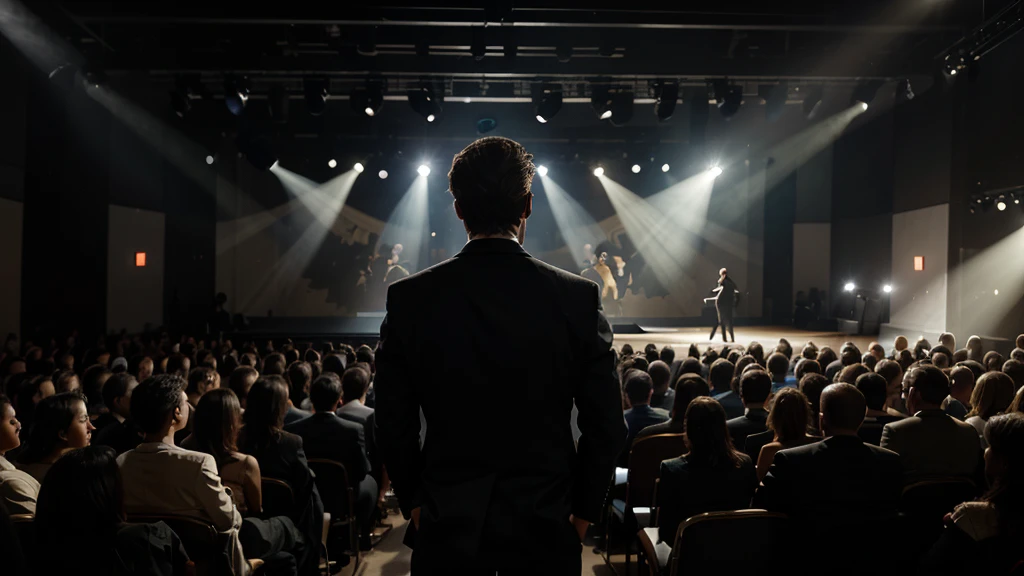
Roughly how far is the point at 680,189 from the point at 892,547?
56.3 feet

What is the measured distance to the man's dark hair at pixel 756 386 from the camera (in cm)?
373

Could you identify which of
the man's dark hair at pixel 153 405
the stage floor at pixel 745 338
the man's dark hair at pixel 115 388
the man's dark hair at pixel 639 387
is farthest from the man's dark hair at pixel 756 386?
the stage floor at pixel 745 338

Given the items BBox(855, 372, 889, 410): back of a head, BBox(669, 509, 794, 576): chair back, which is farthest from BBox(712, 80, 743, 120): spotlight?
BBox(669, 509, 794, 576): chair back

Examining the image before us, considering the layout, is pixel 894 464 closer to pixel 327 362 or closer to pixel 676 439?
pixel 676 439

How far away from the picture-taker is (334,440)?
12.0ft

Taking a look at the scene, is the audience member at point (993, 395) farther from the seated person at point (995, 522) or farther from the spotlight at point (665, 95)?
the spotlight at point (665, 95)

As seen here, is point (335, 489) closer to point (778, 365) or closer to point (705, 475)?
point (705, 475)

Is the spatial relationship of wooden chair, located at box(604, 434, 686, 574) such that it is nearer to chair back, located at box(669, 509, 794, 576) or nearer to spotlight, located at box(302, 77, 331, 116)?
chair back, located at box(669, 509, 794, 576)

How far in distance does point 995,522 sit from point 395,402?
1.81m

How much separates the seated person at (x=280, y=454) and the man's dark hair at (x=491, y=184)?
1.94 m

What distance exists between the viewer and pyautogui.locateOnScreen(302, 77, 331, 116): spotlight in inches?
433

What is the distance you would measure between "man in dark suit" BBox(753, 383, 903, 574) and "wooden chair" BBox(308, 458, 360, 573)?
83.9 inches

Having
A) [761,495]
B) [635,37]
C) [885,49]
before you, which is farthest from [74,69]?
[885,49]

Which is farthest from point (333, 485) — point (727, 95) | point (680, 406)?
point (727, 95)
